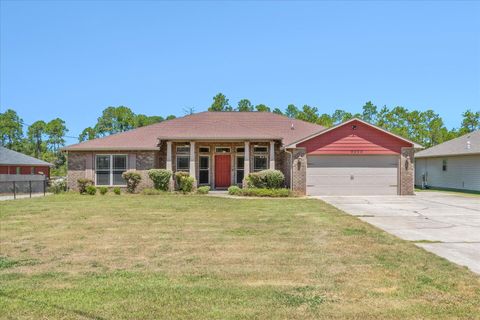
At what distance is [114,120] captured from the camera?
63.5 m

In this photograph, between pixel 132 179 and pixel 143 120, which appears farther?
pixel 143 120

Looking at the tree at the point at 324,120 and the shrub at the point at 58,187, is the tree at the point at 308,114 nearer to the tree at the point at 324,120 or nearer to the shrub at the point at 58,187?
the tree at the point at 324,120

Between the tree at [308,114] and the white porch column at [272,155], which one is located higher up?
→ the tree at [308,114]

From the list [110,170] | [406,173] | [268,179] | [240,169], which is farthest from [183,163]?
[406,173]

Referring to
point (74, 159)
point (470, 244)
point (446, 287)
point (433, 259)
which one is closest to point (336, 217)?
point (470, 244)

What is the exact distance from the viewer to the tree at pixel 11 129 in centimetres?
6869

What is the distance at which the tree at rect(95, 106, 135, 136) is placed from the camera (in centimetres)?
6294

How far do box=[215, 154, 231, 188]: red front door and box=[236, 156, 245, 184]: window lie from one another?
0.56 meters

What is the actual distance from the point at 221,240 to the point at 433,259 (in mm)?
3978

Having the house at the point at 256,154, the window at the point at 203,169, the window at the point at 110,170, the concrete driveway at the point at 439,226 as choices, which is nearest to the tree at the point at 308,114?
the house at the point at 256,154

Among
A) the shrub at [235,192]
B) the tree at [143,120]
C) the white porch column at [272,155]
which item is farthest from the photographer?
the tree at [143,120]

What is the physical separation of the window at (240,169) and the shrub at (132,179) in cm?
567

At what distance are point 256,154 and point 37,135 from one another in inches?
2342

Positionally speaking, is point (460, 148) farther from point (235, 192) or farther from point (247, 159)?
point (235, 192)
